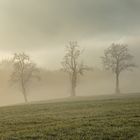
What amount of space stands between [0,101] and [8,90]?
7.07 meters

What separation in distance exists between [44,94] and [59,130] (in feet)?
500

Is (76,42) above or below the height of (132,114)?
above

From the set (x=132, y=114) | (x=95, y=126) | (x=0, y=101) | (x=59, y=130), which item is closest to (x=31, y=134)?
(x=59, y=130)

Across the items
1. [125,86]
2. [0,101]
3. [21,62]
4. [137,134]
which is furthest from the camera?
[125,86]

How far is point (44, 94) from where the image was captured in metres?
178

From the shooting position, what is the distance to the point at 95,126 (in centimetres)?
2788

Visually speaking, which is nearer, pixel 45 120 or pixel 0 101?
pixel 45 120

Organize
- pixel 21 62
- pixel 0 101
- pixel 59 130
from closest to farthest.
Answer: pixel 59 130 < pixel 21 62 < pixel 0 101

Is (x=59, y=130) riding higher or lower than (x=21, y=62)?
lower

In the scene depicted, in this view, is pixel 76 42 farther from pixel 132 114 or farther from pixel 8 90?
pixel 132 114

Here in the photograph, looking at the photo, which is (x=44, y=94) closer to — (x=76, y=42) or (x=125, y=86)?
(x=125, y=86)

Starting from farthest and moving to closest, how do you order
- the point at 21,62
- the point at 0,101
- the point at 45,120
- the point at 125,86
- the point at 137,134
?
the point at 125,86 < the point at 0,101 < the point at 21,62 < the point at 45,120 < the point at 137,134

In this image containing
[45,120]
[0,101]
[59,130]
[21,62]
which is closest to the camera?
[59,130]

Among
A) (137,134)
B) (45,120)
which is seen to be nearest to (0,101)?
(45,120)
